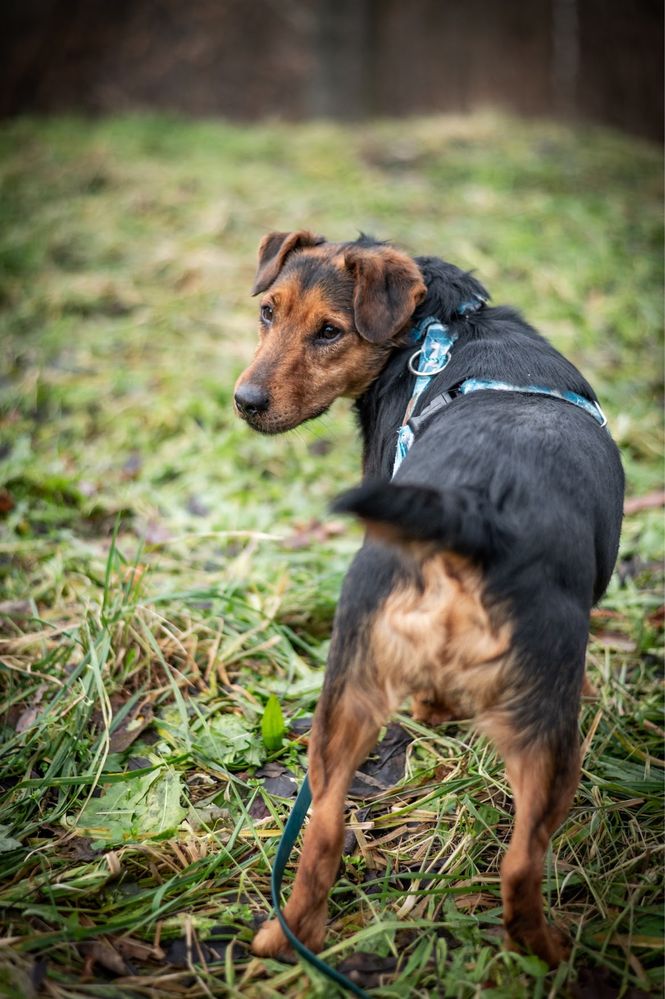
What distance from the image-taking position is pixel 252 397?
3.09m

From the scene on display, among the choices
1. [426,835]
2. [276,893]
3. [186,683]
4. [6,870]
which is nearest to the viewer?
[276,893]

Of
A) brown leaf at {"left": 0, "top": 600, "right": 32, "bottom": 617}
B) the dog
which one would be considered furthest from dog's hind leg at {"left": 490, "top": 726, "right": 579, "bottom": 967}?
brown leaf at {"left": 0, "top": 600, "right": 32, "bottom": 617}

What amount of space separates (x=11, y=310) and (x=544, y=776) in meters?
6.36

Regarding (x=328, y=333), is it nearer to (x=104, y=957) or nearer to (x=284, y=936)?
(x=284, y=936)

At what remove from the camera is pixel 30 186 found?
30.0 ft

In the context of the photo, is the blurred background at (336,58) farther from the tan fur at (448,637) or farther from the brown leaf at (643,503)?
the tan fur at (448,637)

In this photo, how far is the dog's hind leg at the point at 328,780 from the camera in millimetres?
1992

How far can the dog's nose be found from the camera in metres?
3.10

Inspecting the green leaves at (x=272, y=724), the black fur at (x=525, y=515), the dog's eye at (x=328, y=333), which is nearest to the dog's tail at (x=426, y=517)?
the black fur at (x=525, y=515)

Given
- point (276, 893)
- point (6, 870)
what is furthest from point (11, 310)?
point (276, 893)

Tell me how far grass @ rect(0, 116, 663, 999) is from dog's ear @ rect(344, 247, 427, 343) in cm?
109

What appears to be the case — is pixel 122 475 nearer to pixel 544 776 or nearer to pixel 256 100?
pixel 544 776

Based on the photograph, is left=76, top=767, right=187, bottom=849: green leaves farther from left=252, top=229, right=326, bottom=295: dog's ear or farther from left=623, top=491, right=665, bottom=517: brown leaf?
left=623, top=491, right=665, bottom=517: brown leaf

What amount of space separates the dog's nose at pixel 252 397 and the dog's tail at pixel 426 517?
1.38 meters
